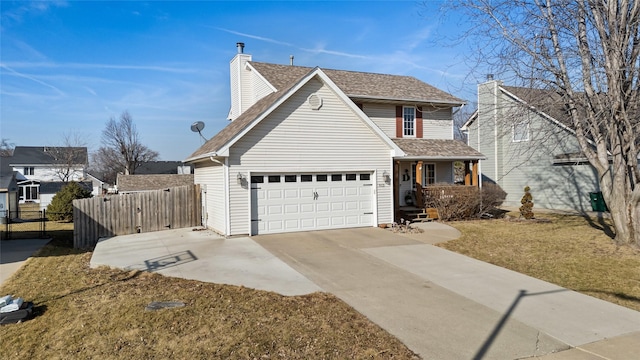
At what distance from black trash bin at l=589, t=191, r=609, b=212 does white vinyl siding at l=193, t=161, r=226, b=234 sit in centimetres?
1840

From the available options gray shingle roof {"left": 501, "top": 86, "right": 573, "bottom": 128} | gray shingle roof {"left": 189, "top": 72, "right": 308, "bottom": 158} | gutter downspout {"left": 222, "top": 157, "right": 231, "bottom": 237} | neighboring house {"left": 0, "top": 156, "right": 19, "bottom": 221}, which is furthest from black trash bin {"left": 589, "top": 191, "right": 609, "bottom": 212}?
neighboring house {"left": 0, "top": 156, "right": 19, "bottom": 221}

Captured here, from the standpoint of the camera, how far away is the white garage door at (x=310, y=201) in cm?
1386

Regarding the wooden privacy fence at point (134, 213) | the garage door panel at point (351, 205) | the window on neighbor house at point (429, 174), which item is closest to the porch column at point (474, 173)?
the window on neighbor house at point (429, 174)

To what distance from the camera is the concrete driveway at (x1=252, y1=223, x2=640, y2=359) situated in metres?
5.20

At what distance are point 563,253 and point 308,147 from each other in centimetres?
848

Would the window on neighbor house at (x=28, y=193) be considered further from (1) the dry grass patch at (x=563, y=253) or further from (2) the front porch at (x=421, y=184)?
(1) the dry grass patch at (x=563, y=253)

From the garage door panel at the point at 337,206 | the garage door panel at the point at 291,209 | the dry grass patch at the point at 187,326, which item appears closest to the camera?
Result: the dry grass patch at the point at 187,326

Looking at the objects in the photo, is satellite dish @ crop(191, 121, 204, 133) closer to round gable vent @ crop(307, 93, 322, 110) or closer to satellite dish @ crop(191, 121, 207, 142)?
satellite dish @ crop(191, 121, 207, 142)

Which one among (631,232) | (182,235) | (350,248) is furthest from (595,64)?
(182,235)

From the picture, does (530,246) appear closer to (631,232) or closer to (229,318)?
(631,232)

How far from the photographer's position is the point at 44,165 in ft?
188

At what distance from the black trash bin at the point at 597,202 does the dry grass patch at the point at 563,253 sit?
4037mm

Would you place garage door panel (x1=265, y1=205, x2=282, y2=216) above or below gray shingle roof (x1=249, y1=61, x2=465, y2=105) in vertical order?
below

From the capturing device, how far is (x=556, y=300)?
7070 millimetres
